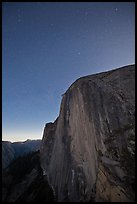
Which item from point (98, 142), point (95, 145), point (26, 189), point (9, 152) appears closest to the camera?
point (98, 142)

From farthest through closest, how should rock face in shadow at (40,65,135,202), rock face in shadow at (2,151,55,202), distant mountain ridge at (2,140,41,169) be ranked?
1. distant mountain ridge at (2,140,41,169)
2. rock face in shadow at (2,151,55,202)
3. rock face in shadow at (40,65,135,202)

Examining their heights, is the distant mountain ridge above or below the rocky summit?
below

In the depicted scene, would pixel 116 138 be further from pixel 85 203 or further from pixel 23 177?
pixel 23 177

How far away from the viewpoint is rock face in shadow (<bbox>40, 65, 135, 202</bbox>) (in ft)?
52.0

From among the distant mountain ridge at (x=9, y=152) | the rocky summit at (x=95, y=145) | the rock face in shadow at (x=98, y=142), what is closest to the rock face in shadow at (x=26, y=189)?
the rocky summit at (x=95, y=145)

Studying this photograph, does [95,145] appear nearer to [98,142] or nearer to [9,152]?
[98,142]

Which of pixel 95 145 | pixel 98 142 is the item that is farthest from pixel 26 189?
pixel 98 142

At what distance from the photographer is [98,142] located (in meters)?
18.8

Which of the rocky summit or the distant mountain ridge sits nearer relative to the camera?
the rocky summit

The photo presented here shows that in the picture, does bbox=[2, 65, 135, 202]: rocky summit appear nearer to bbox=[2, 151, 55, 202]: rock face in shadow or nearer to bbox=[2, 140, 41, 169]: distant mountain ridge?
bbox=[2, 151, 55, 202]: rock face in shadow

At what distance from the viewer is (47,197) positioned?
27406 millimetres

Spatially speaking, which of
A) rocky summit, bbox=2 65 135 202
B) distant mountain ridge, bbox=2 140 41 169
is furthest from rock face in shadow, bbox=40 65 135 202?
distant mountain ridge, bbox=2 140 41 169

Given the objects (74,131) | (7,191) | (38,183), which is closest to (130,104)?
(74,131)

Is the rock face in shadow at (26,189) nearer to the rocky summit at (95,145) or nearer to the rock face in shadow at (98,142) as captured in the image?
the rocky summit at (95,145)
